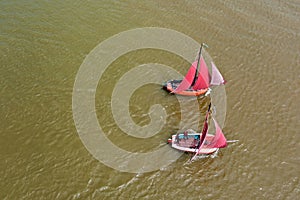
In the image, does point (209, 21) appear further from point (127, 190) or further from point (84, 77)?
point (127, 190)

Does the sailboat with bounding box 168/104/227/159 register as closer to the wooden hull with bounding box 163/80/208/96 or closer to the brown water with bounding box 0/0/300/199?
the brown water with bounding box 0/0/300/199

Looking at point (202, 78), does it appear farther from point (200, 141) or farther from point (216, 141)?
point (216, 141)

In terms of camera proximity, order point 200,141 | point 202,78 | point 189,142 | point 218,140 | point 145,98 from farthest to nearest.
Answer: point 145,98, point 202,78, point 189,142, point 200,141, point 218,140

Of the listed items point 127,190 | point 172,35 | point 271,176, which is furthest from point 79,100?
point 271,176

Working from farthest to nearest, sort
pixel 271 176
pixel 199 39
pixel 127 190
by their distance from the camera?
pixel 199 39 → pixel 271 176 → pixel 127 190

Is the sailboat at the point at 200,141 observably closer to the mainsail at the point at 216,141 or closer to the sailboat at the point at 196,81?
the mainsail at the point at 216,141

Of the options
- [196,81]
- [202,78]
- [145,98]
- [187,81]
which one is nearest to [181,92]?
[187,81]

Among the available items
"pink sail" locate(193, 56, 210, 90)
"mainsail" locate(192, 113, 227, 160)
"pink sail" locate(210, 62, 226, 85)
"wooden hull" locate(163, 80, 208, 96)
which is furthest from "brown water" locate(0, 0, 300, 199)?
"pink sail" locate(193, 56, 210, 90)
